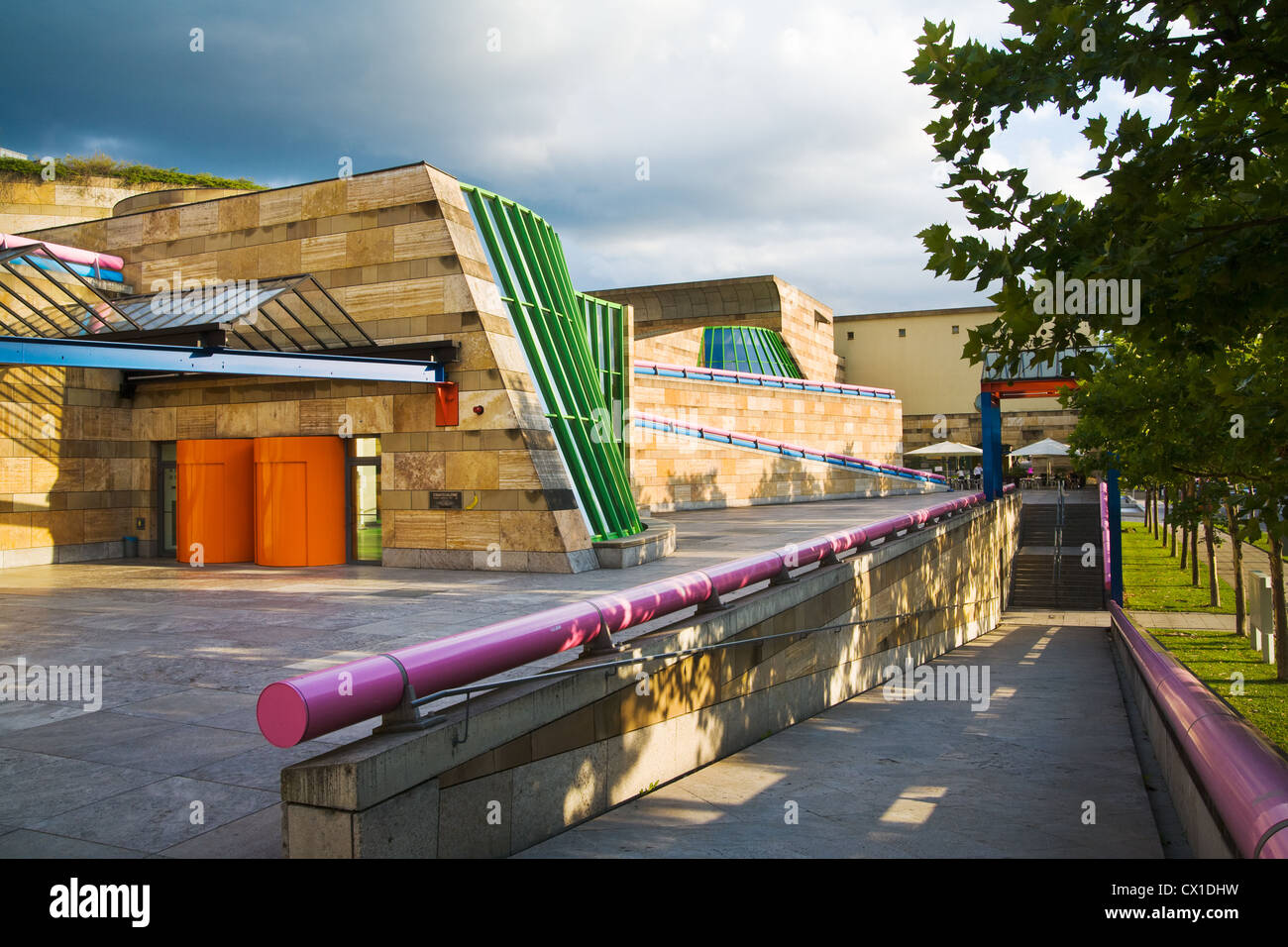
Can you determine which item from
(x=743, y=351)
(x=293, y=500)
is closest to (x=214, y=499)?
(x=293, y=500)

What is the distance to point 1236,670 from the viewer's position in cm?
1873

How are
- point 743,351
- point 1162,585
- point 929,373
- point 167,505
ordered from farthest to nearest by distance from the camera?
point 929,373 → point 743,351 → point 1162,585 → point 167,505

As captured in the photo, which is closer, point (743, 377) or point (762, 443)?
point (762, 443)

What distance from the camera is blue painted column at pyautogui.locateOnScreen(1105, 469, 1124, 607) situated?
2621 centimetres

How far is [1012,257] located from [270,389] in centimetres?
1385

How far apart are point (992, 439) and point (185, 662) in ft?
101

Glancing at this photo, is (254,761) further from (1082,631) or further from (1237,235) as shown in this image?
(1082,631)

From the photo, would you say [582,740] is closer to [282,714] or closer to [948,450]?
[282,714]

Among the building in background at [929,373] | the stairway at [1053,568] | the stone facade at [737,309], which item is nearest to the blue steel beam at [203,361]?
the stairway at [1053,568]

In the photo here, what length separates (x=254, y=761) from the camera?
5.34 metres

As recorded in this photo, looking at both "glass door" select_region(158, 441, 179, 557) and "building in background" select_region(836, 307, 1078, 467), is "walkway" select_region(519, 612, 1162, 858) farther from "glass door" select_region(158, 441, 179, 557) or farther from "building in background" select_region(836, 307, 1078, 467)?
"building in background" select_region(836, 307, 1078, 467)

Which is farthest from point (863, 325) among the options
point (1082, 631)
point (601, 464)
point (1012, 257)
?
point (1012, 257)

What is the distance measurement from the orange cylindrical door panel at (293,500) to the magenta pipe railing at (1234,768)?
12.6 metres

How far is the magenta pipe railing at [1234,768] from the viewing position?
3.53m
